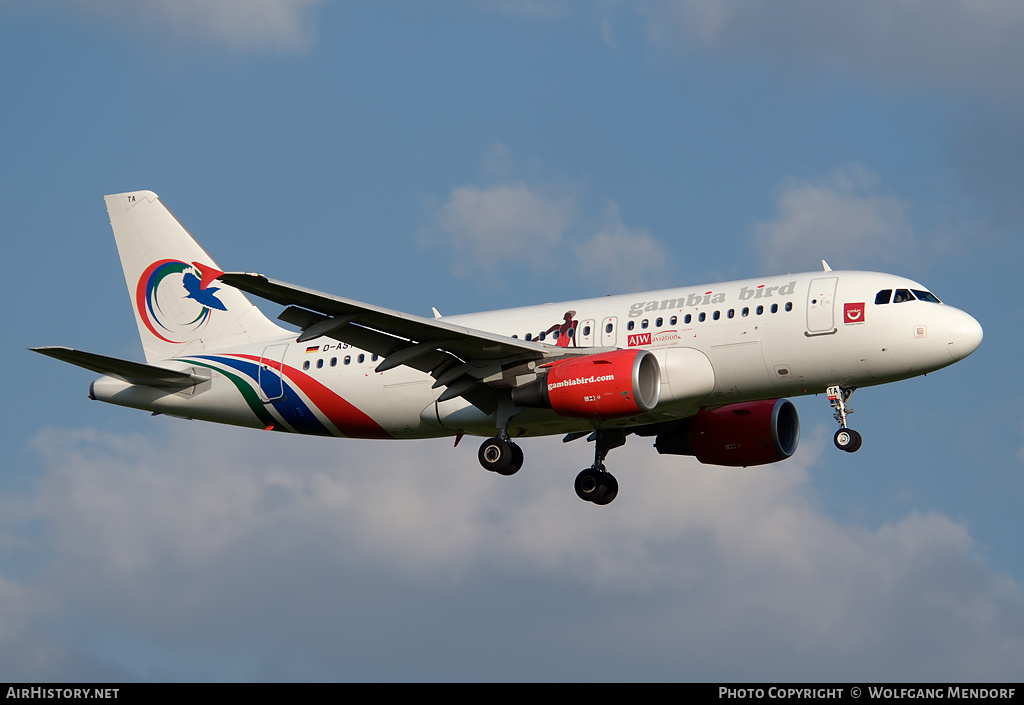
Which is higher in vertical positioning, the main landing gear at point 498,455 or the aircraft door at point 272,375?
the aircraft door at point 272,375

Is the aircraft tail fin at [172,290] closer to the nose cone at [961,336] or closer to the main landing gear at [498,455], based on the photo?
the main landing gear at [498,455]

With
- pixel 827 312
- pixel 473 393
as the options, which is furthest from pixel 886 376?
pixel 473 393

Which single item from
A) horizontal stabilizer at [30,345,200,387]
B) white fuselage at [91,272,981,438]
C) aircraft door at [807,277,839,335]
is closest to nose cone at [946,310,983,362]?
white fuselage at [91,272,981,438]

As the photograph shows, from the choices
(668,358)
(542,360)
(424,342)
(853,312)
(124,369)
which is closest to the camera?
(853,312)

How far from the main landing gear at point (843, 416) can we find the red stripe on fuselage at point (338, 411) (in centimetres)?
1267

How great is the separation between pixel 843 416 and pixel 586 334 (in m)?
7.05

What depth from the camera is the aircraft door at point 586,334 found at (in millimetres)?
36969

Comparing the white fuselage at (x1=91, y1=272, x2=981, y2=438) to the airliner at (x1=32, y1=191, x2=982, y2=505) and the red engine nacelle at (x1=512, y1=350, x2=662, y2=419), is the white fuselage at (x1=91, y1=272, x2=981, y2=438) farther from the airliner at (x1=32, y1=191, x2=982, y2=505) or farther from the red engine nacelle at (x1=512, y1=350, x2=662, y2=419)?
the red engine nacelle at (x1=512, y1=350, x2=662, y2=419)

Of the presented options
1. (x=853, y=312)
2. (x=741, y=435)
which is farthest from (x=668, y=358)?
(x=741, y=435)

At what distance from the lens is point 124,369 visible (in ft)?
129

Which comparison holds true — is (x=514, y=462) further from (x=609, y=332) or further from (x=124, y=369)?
(x=124, y=369)

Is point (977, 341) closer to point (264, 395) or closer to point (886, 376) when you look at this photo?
point (886, 376)

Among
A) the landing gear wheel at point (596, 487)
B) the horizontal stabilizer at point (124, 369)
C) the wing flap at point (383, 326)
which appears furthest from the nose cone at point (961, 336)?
the horizontal stabilizer at point (124, 369)
